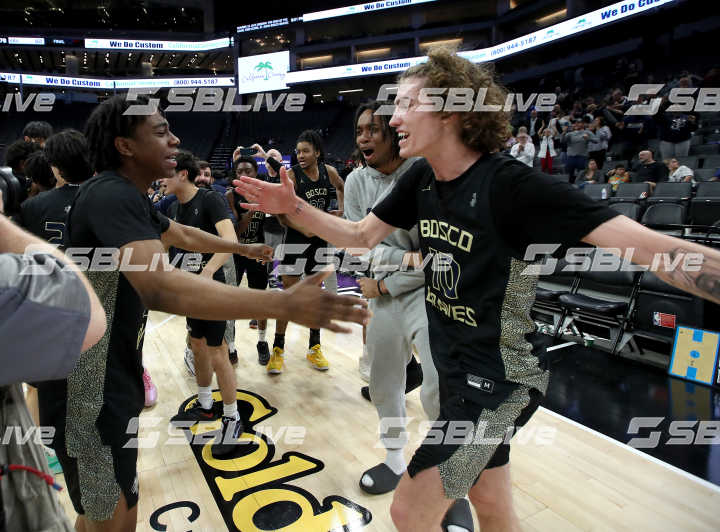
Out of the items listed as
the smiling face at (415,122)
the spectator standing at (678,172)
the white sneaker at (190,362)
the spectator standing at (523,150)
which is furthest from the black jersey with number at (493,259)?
the spectator standing at (523,150)

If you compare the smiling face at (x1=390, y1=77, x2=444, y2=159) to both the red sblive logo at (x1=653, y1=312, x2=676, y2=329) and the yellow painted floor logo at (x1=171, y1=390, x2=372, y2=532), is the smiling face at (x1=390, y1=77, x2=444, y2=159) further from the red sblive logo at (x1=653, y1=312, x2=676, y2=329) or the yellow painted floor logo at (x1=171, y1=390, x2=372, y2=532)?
the red sblive logo at (x1=653, y1=312, x2=676, y2=329)

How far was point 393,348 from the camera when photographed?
260 centimetres

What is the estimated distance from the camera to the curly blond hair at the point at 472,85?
1640 millimetres

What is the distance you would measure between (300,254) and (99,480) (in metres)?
3.42

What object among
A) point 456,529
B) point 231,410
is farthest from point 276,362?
point 456,529

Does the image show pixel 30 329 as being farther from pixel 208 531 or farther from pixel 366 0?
pixel 366 0

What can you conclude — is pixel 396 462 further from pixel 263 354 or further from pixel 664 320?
pixel 664 320

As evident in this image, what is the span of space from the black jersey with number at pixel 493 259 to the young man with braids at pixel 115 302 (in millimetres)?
869

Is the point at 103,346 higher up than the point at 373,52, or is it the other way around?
the point at 373,52

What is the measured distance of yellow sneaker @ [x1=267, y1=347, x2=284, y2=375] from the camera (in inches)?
177

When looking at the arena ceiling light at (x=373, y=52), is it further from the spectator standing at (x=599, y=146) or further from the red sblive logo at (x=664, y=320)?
the red sblive logo at (x=664, y=320)

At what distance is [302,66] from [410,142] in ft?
96.0

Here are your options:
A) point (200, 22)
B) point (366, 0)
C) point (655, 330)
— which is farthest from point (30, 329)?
Result: point (200, 22)

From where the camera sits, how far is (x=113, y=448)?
1607 millimetres
